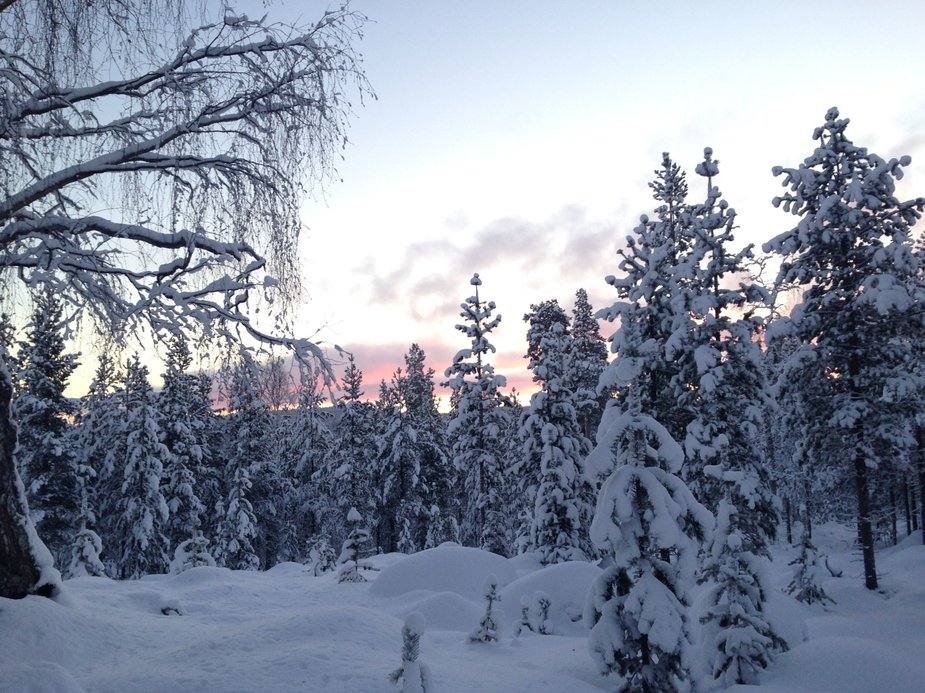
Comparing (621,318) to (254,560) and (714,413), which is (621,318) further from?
(254,560)

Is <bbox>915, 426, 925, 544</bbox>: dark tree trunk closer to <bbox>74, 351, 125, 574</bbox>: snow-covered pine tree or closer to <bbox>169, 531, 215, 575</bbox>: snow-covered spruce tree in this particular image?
<bbox>169, 531, 215, 575</bbox>: snow-covered spruce tree

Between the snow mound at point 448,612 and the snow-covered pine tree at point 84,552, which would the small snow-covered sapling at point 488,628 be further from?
the snow-covered pine tree at point 84,552

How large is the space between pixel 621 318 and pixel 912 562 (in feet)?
76.5

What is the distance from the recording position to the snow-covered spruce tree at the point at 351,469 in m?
39.5

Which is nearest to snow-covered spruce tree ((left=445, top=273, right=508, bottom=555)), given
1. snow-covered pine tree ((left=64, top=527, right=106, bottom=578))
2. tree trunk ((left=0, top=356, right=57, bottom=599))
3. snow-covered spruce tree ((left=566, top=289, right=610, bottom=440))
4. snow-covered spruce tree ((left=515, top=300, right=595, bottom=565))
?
snow-covered spruce tree ((left=515, top=300, right=595, bottom=565))

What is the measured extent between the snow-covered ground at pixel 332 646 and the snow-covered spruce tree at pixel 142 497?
14.8 metres

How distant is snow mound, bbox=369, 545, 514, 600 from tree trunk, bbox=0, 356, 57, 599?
1193 cm

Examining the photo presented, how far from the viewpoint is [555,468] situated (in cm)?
2352

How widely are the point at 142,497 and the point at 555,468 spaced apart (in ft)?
70.2

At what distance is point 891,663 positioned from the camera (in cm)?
984

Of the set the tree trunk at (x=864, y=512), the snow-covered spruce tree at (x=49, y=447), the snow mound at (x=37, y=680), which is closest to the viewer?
the snow mound at (x=37, y=680)

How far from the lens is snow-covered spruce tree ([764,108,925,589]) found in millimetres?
18547

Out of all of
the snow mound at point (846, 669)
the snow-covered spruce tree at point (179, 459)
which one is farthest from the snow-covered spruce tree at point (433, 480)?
the snow mound at point (846, 669)

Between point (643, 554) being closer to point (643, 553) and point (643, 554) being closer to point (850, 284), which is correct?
point (643, 553)
